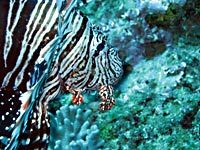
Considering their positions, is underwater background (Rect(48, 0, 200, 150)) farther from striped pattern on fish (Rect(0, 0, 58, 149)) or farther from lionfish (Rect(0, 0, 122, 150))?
striped pattern on fish (Rect(0, 0, 58, 149))

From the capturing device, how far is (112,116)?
141 inches

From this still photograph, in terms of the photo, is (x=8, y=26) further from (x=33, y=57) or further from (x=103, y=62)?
(x=103, y=62)

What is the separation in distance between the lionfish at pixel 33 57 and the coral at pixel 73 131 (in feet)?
3.84

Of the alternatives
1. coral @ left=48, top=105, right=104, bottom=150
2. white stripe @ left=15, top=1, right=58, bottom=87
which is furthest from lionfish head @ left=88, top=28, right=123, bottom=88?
coral @ left=48, top=105, right=104, bottom=150

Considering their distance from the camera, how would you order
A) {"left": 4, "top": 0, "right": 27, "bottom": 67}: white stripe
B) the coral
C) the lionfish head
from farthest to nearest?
the coral, the lionfish head, {"left": 4, "top": 0, "right": 27, "bottom": 67}: white stripe

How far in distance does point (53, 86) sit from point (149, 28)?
Result: 2077 mm

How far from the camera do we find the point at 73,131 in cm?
343

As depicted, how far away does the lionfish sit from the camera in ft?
5.49

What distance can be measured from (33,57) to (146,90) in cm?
210

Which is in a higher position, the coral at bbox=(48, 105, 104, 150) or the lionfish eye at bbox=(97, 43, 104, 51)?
the lionfish eye at bbox=(97, 43, 104, 51)

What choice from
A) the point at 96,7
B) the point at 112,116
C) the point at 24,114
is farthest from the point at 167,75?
the point at 24,114

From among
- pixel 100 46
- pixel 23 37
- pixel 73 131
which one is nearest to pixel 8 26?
pixel 23 37

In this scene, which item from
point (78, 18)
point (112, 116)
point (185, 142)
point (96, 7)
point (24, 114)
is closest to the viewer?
point (24, 114)

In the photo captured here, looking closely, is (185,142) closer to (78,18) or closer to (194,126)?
(194,126)
